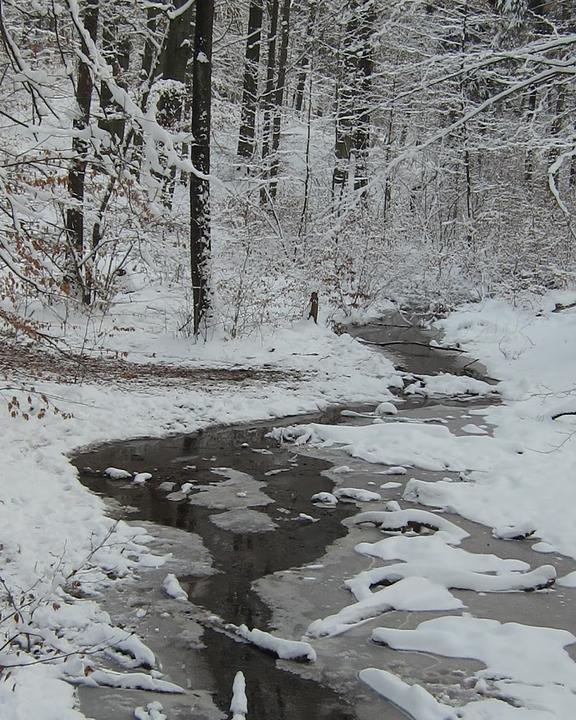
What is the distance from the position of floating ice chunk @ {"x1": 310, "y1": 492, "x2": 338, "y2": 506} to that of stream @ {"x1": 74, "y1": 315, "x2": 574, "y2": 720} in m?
0.10

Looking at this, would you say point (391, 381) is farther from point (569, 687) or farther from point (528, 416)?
point (569, 687)

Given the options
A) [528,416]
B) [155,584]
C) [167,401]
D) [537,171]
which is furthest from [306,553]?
[537,171]

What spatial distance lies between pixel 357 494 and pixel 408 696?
313 centimetres

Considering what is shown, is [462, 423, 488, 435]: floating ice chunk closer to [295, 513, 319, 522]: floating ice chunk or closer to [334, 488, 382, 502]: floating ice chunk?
[334, 488, 382, 502]: floating ice chunk

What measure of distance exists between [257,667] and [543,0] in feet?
35.8

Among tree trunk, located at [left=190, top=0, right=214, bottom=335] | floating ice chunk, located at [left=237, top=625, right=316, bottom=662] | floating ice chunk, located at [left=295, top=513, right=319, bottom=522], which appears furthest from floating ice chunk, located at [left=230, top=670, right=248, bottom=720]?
tree trunk, located at [left=190, top=0, right=214, bottom=335]

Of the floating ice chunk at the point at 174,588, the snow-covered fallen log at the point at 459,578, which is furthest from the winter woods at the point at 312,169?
the snow-covered fallen log at the point at 459,578

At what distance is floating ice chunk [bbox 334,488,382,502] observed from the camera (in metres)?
7.04

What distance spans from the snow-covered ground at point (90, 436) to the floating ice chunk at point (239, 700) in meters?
0.42

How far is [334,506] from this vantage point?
6871 millimetres

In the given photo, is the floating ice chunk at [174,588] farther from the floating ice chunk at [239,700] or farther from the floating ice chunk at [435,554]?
the floating ice chunk at [435,554]

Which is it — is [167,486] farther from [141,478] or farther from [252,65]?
[252,65]

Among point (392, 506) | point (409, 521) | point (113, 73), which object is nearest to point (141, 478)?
point (392, 506)

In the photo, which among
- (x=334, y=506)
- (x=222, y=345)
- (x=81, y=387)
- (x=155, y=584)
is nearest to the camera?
(x=155, y=584)
